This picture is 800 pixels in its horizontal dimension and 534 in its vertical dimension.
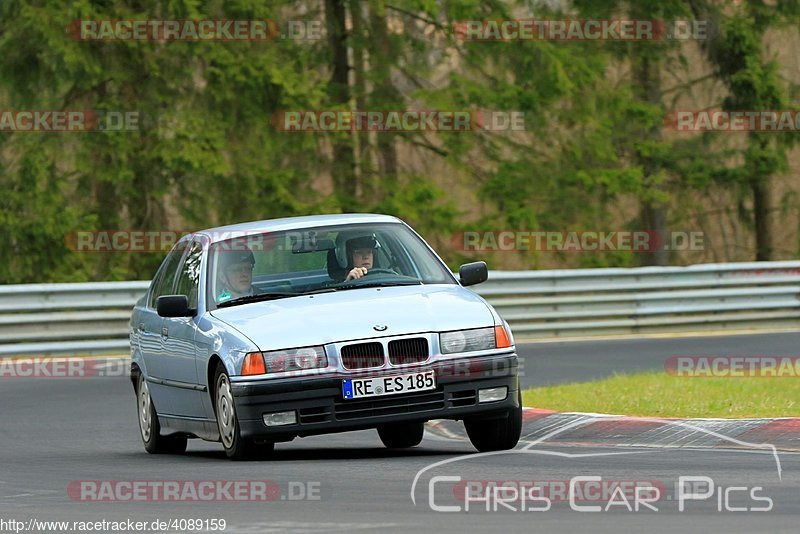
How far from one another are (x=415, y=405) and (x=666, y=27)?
26.2m

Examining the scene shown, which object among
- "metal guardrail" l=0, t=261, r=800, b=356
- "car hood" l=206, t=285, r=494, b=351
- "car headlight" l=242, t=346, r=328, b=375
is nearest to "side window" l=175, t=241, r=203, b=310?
"car hood" l=206, t=285, r=494, b=351

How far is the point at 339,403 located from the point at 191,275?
2.09 meters

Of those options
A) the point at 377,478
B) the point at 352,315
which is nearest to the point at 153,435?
the point at 352,315

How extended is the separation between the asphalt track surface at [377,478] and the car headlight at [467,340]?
642 millimetres

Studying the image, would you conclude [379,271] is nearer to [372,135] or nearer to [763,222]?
[372,135]

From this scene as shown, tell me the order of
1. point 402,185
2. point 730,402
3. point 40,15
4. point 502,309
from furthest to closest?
point 402,185
point 40,15
point 502,309
point 730,402

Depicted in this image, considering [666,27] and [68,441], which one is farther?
[666,27]

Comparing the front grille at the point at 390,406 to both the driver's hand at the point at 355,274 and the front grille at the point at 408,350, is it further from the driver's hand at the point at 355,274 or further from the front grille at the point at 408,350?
the driver's hand at the point at 355,274

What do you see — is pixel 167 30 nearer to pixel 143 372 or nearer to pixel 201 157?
pixel 201 157

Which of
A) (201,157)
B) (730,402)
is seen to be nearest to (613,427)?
(730,402)

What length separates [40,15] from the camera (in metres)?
27.1

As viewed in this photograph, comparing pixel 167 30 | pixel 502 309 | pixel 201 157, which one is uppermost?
pixel 167 30

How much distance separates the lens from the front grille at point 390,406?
1019 centimetres

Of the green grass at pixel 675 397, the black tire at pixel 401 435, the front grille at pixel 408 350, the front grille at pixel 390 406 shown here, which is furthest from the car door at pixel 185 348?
the green grass at pixel 675 397
